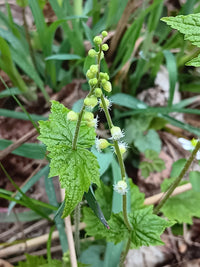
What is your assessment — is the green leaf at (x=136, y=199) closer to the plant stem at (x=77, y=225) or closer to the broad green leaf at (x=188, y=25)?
the plant stem at (x=77, y=225)

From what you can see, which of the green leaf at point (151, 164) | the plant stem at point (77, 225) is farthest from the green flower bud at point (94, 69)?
the green leaf at point (151, 164)

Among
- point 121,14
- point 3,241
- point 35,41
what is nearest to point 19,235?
point 3,241

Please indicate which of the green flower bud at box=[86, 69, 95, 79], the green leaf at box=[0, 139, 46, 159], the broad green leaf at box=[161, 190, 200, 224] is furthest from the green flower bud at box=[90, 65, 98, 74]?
the broad green leaf at box=[161, 190, 200, 224]

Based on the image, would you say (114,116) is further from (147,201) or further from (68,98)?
(147,201)

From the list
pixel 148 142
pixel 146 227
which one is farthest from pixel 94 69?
pixel 148 142

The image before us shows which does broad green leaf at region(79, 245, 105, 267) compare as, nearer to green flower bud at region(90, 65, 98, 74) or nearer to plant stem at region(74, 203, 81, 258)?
plant stem at region(74, 203, 81, 258)

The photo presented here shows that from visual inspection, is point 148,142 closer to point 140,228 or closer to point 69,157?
point 140,228
